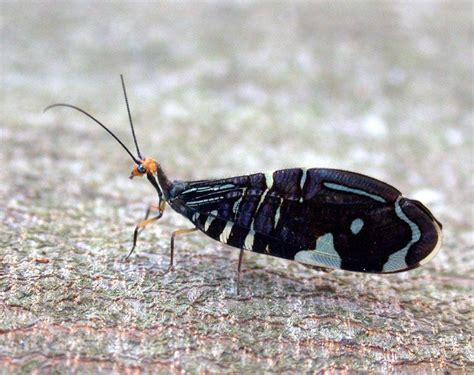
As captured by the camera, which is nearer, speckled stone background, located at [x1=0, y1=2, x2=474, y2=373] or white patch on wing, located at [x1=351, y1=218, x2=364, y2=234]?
speckled stone background, located at [x1=0, y1=2, x2=474, y2=373]

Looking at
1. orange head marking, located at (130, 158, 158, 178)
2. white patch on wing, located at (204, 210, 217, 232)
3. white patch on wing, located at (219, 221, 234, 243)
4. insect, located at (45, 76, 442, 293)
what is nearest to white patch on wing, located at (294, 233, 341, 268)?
insect, located at (45, 76, 442, 293)

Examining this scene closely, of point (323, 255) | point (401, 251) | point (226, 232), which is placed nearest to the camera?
point (401, 251)

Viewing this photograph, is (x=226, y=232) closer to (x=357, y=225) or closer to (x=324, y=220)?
(x=324, y=220)

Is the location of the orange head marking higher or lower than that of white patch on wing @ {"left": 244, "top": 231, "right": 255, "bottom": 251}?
higher

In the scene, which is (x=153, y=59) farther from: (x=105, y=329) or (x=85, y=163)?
(x=105, y=329)

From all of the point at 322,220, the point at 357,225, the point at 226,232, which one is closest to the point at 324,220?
the point at 322,220

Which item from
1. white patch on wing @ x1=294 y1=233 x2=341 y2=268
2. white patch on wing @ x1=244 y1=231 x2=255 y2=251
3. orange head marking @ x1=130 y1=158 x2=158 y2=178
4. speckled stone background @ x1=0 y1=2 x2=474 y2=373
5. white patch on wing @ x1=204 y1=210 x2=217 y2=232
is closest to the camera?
speckled stone background @ x1=0 y1=2 x2=474 y2=373

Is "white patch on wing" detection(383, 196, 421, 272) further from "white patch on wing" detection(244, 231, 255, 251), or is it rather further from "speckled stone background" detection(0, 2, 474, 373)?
"white patch on wing" detection(244, 231, 255, 251)

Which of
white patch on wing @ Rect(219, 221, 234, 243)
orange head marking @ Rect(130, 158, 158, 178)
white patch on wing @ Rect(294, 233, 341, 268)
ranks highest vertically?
orange head marking @ Rect(130, 158, 158, 178)

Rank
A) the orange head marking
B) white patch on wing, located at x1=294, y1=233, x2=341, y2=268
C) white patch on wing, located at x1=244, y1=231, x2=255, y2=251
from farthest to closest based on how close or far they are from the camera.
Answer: the orange head marking → white patch on wing, located at x1=244, y1=231, x2=255, y2=251 → white patch on wing, located at x1=294, y1=233, x2=341, y2=268
